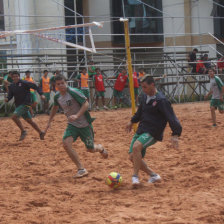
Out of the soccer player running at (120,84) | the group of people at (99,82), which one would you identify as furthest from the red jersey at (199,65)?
the soccer player running at (120,84)

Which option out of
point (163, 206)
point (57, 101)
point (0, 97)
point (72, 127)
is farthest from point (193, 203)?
point (0, 97)

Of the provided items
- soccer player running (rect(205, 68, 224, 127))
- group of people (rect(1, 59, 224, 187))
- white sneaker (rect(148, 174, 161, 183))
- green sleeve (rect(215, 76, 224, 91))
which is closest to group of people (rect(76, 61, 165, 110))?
soccer player running (rect(205, 68, 224, 127))

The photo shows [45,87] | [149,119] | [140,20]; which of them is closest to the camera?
[149,119]

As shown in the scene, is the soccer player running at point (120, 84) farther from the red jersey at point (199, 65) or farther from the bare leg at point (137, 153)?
the bare leg at point (137, 153)

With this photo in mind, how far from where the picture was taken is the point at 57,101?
739 cm

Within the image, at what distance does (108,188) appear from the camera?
6.33 meters

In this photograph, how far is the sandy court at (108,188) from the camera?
4879 mm

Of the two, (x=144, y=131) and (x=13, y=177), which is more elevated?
(x=144, y=131)

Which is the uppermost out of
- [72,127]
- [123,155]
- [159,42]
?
[159,42]

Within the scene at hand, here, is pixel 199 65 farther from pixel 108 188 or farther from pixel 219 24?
pixel 108 188

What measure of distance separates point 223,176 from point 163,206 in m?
1.65

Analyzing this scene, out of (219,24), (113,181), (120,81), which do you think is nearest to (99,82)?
(120,81)

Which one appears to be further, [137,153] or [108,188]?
[108,188]

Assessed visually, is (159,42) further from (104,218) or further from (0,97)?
(104,218)
